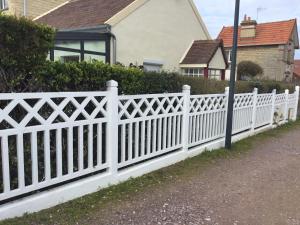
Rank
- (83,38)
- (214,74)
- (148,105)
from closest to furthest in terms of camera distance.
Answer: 1. (148,105)
2. (83,38)
3. (214,74)

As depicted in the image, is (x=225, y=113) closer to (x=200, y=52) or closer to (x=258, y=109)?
(x=258, y=109)

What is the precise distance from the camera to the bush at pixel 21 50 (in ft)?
11.8

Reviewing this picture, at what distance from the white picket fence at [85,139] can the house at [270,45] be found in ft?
75.0

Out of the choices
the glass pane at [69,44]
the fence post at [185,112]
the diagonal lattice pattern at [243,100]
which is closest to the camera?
the fence post at [185,112]

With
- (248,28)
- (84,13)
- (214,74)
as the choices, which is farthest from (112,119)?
(248,28)

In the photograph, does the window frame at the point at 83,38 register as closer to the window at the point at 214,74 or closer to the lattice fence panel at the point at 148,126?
the window at the point at 214,74

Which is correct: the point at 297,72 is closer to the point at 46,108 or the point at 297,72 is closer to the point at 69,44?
the point at 69,44

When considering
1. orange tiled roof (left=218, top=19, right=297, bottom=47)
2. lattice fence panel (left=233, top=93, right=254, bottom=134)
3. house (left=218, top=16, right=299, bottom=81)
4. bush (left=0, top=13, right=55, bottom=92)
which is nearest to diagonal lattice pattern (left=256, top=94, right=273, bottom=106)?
lattice fence panel (left=233, top=93, right=254, bottom=134)

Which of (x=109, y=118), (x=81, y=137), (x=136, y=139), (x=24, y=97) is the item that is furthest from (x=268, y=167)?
(x=24, y=97)

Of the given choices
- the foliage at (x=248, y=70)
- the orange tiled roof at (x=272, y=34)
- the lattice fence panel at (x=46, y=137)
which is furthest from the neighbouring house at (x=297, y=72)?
the lattice fence panel at (x=46, y=137)

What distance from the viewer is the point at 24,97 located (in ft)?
11.3

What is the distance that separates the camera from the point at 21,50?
3.71m

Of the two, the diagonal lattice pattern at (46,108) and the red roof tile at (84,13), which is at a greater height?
the red roof tile at (84,13)

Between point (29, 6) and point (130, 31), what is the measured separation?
7.41 m
